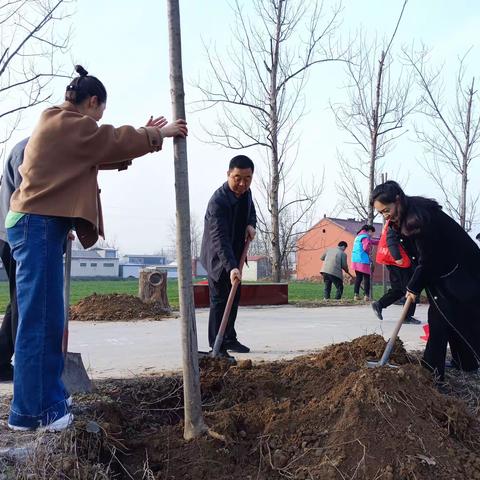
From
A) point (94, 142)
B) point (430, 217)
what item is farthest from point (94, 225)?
point (430, 217)

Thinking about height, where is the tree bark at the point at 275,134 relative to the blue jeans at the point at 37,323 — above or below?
above

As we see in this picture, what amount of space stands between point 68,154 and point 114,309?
6.51m

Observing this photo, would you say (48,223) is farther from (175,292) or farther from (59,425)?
(175,292)

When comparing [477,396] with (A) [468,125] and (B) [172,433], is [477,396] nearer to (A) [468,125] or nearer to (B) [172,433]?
(B) [172,433]

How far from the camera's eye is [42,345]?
110 inches

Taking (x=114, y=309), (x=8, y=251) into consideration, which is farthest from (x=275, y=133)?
(x=8, y=251)

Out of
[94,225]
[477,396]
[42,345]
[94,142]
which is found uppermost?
[94,142]

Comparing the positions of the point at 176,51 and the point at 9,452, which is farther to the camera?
the point at 176,51

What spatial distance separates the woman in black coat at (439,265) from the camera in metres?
3.96

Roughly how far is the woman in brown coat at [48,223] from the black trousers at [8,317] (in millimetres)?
1036

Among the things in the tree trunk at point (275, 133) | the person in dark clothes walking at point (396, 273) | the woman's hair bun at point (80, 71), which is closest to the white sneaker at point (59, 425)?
the woman's hair bun at point (80, 71)

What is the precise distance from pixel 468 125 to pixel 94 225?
15008mm

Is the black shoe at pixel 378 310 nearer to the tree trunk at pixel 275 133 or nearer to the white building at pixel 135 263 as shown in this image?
the tree trunk at pixel 275 133

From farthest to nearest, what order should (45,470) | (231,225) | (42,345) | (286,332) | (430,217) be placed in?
(286,332)
(231,225)
(430,217)
(42,345)
(45,470)
